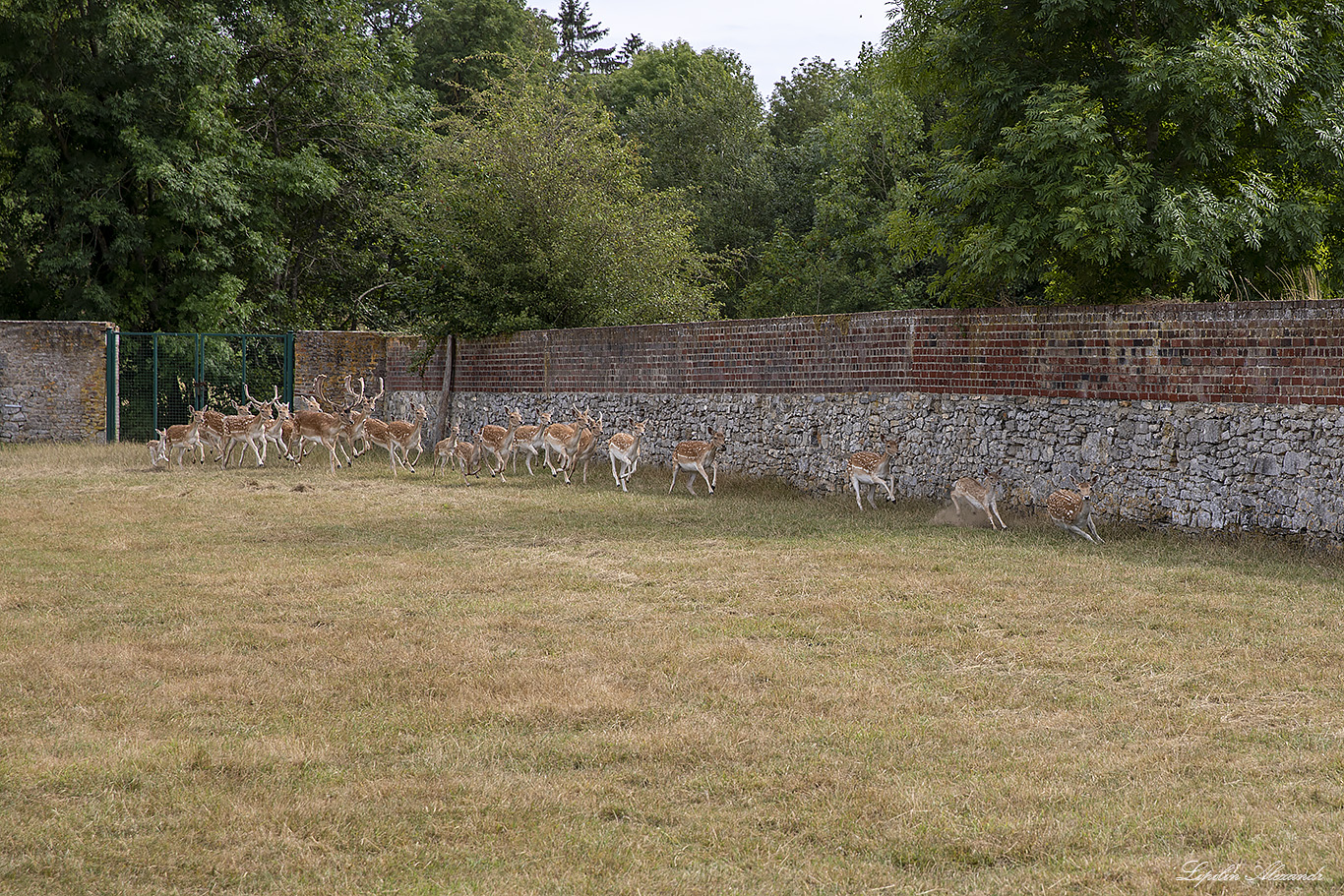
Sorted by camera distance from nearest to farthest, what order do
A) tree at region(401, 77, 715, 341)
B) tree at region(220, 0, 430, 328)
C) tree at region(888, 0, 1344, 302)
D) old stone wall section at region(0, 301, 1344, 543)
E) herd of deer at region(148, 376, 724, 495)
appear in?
old stone wall section at region(0, 301, 1344, 543)
tree at region(888, 0, 1344, 302)
herd of deer at region(148, 376, 724, 495)
tree at region(401, 77, 715, 341)
tree at region(220, 0, 430, 328)

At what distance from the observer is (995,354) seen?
50.3 feet

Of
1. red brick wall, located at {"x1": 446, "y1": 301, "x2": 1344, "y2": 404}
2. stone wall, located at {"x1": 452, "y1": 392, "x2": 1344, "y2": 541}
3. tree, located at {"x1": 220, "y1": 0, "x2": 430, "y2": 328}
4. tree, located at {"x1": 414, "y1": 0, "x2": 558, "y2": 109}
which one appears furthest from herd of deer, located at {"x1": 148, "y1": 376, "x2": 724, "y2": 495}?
tree, located at {"x1": 414, "y1": 0, "x2": 558, "y2": 109}

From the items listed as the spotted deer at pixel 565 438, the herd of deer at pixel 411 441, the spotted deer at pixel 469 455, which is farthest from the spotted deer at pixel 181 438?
the spotted deer at pixel 565 438

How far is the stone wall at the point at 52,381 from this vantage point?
2680 cm

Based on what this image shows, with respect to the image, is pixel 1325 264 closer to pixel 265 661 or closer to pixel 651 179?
pixel 265 661

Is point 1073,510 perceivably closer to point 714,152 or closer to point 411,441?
point 411,441

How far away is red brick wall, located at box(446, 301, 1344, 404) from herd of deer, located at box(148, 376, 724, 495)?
3.83 feet

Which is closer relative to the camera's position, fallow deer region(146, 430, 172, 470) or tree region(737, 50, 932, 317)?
fallow deer region(146, 430, 172, 470)

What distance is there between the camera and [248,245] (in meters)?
29.7

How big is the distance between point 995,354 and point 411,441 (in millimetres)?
10760

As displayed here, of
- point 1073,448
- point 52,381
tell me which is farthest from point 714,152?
point 1073,448

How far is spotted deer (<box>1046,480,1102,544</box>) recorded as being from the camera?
1297 cm

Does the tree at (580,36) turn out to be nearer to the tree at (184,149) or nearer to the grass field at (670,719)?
the tree at (184,149)

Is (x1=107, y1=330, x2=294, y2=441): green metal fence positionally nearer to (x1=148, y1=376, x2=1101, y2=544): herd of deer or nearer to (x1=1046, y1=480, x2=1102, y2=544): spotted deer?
(x1=148, y1=376, x2=1101, y2=544): herd of deer
